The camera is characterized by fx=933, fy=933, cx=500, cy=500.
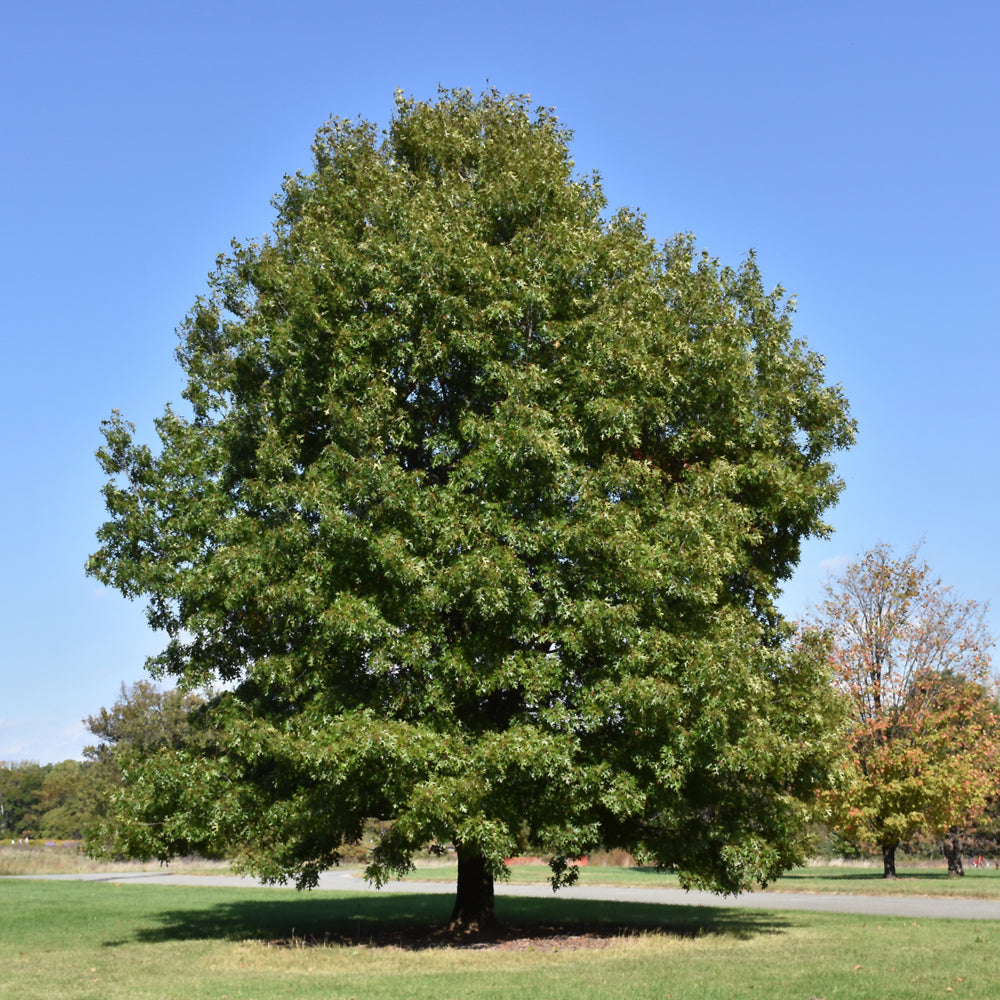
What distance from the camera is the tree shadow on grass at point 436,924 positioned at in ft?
59.5

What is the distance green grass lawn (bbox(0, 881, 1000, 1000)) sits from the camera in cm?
1205

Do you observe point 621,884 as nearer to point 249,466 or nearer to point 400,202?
point 249,466

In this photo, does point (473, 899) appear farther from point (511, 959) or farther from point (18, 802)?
point (18, 802)

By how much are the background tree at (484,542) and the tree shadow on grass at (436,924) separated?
4.73 feet

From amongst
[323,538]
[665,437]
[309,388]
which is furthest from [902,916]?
[309,388]

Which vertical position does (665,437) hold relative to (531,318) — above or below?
below

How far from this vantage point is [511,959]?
15281 millimetres

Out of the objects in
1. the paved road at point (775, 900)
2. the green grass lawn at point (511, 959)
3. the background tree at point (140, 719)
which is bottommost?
the paved road at point (775, 900)

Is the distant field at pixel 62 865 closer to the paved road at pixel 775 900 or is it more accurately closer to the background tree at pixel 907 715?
the paved road at pixel 775 900

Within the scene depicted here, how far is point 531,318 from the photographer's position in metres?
17.4

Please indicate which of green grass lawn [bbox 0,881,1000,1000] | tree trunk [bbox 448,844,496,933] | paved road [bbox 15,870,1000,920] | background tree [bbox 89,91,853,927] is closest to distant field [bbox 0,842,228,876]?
paved road [bbox 15,870,1000,920]

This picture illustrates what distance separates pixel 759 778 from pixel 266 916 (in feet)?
46.9

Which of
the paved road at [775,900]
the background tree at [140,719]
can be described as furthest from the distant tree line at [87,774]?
the paved road at [775,900]

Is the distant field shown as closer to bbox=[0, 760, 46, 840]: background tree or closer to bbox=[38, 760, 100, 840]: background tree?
bbox=[38, 760, 100, 840]: background tree
